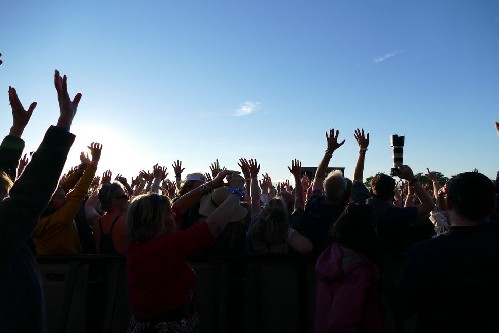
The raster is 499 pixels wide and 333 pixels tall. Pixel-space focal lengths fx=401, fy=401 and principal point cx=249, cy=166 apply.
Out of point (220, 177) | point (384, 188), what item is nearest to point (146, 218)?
point (220, 177)

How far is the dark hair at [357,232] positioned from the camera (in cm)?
318

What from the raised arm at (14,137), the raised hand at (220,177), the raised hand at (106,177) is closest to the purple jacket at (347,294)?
the raised hand at (220,177)

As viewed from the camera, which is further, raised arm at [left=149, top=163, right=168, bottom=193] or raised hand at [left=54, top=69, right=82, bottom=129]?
raised arm at [left=149, top=163, right=168, bottom=193]

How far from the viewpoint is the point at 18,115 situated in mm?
2273

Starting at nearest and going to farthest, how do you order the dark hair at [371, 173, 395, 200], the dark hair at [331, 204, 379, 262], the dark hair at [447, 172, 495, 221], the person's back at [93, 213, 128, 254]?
the dark hair at [447, 172, 495, 221] < the dark hair at [331, 204, 379, 262] < the person's back at [93, 213, 128, 254] < the dark hair at [371, 173, 395, 200]

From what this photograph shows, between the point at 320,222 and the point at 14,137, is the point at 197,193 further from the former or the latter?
the point at 14,137

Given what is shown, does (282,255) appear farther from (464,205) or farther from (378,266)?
(464,205)

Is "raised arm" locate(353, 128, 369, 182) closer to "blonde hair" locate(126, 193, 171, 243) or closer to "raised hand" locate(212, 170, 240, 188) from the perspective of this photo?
"raised hand" locate(212, 170, 240, 188)

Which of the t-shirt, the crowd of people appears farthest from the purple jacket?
the t-shirt

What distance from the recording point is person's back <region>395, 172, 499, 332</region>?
2.35m

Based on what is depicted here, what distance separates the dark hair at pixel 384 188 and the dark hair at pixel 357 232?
1272 millimetres

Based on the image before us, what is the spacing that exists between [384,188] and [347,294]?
1798mm

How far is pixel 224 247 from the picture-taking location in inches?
165

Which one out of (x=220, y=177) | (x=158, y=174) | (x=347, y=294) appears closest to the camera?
(x=347, y=294)
